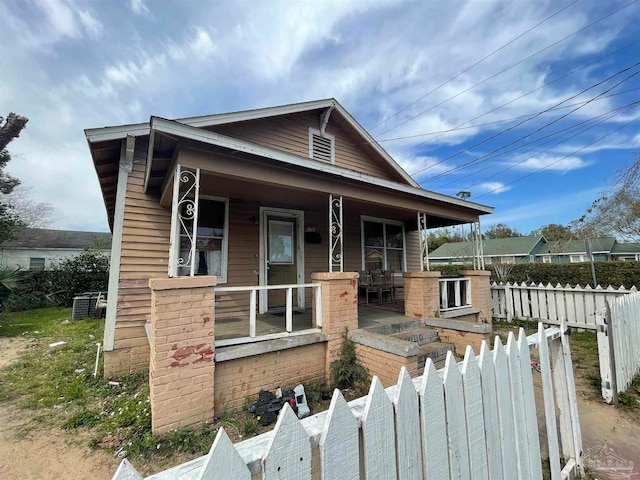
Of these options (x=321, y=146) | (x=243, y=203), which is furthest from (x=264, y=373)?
(x=321, y=146)

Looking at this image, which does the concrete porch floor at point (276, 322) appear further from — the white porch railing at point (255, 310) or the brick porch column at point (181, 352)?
the brick porch column at point (181, 352)

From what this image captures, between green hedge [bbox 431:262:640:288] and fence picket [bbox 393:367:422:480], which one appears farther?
green hedge [bbox 431:262:640:288]

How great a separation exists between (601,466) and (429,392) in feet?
8.97

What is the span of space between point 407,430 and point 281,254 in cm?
580

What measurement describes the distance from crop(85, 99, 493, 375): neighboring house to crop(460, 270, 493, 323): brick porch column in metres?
1.55

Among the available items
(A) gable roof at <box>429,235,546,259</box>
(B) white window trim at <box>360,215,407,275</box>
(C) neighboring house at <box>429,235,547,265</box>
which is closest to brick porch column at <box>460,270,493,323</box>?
(B) white window trim at <box>360,215,407,275</box>

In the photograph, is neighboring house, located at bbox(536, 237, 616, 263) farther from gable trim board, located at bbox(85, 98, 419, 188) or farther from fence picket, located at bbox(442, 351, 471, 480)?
fence picket, located at bbox(442, 351, 471, 480)

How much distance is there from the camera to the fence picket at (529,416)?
1727 millimetres

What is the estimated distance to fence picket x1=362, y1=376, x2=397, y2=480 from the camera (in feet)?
3.54

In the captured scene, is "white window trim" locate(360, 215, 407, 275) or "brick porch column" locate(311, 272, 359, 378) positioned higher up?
"white window trim" locate(360, 215, 407, 275)

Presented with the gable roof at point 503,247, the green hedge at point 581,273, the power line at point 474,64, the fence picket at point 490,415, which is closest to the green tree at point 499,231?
the gable roof at point 503,247

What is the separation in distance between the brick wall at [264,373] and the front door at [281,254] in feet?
7.83

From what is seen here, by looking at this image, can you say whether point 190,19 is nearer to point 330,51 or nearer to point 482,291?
point 330,51

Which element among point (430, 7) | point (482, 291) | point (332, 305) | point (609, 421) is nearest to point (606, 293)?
point (482, 291)
